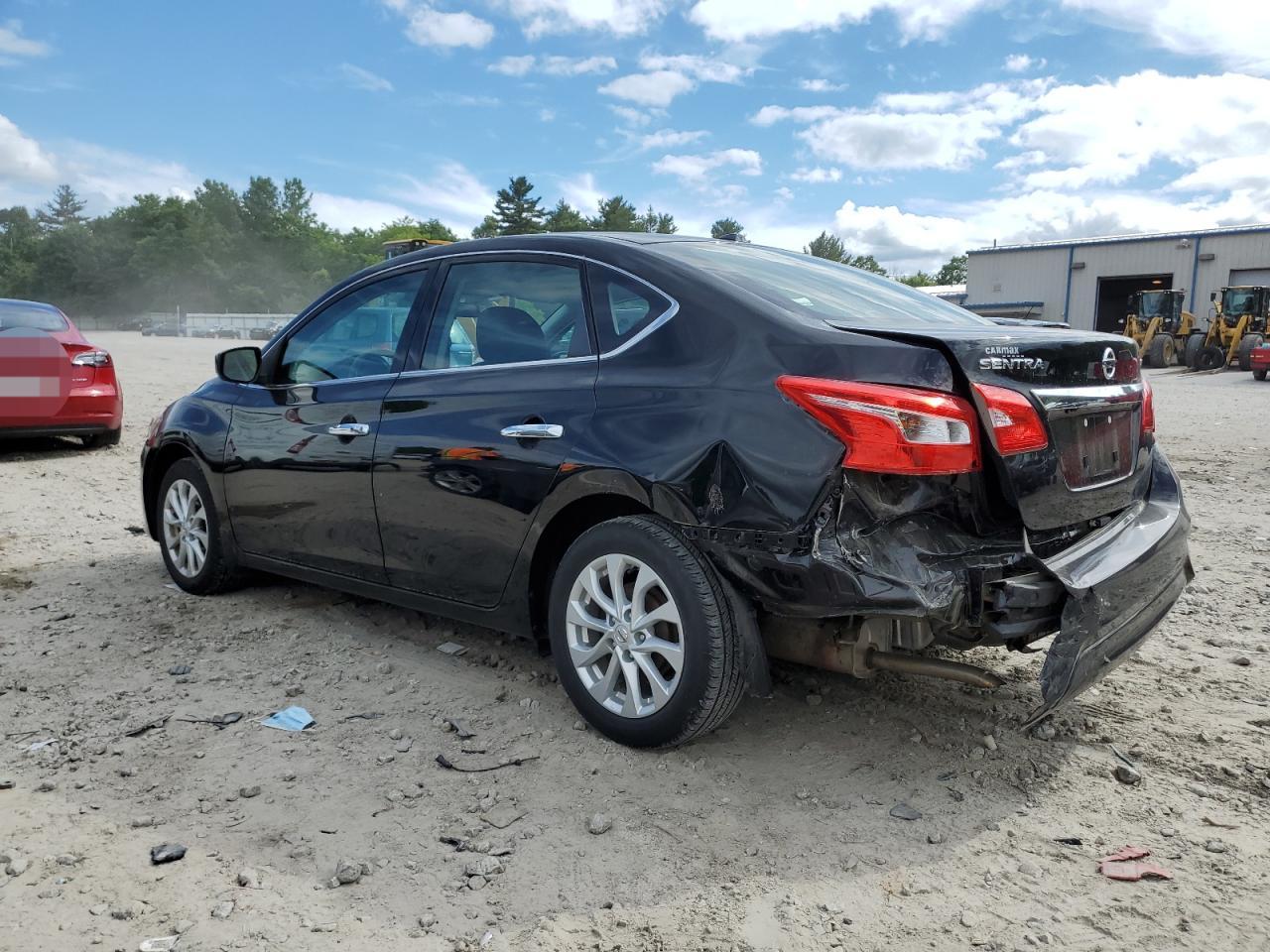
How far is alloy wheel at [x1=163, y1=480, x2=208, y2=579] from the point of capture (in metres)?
4.92

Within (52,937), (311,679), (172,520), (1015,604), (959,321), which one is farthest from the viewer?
(172,520)

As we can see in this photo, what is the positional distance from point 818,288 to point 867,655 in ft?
4.33

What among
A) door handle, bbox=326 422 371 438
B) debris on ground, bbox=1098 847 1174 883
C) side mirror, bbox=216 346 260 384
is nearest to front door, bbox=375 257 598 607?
door handle, bbox=326 422 371 438

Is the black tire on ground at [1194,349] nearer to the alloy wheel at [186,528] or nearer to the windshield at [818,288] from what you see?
the windshield at [818,288]

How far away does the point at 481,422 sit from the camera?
3.49 metres

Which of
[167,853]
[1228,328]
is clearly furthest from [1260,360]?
[167,853]

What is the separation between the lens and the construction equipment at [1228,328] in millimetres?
27672

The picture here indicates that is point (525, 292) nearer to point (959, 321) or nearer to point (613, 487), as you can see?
point (613, 487)

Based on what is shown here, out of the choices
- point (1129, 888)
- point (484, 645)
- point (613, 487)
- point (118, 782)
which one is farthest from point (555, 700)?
point (1129, 888)

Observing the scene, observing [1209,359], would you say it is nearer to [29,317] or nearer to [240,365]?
[29,317]

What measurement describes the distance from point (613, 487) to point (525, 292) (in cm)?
95

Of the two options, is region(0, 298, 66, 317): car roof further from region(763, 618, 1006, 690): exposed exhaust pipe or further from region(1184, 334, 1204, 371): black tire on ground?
region(1184, 334, 1204, 371): black tire on ground

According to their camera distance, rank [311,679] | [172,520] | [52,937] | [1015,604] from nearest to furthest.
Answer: [52,937] → [1015,604] → [311,679] → [172,520]

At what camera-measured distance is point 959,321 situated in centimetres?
345
